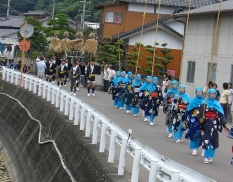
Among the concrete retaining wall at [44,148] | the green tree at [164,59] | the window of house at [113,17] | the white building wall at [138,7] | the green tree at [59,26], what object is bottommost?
the concrete retaining wall at [44,148]

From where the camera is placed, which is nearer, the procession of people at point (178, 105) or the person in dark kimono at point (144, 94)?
the procession of people at point (178, 105)

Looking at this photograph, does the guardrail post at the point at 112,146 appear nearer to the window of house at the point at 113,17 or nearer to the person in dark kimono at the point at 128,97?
the person in dark kimono at the point at 128,97

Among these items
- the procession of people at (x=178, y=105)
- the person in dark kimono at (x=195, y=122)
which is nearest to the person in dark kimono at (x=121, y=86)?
the procession of people at (x=178, y=105)

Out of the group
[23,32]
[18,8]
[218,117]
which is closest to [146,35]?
[23,32]

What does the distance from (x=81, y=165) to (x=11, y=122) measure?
44.0 ft

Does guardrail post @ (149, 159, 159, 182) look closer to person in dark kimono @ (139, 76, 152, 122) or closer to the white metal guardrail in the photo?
the white metal guardrail

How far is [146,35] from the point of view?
4841 cm

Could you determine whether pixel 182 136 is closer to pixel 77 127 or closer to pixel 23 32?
pixel 77 127

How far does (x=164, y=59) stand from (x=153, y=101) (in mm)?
22634

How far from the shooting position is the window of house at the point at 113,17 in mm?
54938

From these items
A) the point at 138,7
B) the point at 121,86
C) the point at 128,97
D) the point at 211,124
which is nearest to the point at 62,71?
the point at 121,86

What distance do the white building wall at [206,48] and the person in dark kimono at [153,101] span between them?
7705mm

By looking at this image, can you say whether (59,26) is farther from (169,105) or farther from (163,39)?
(169,105)

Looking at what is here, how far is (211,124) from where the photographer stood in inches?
595
